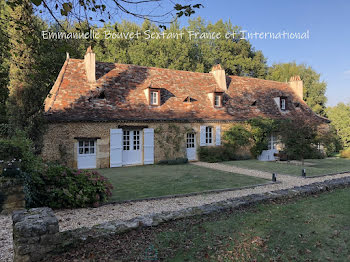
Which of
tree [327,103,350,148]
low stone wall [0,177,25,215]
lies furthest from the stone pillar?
tree [327,103,350,148]

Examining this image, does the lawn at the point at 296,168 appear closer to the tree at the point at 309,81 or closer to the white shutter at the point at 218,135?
the white shutter at the point at 218,135

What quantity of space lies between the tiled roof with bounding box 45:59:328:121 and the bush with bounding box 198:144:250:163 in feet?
7.30

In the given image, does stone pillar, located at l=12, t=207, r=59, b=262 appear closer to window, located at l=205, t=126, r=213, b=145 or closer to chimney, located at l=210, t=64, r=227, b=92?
window, located at l=205, t=126, r=213, b=145

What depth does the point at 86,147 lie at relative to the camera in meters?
15.3

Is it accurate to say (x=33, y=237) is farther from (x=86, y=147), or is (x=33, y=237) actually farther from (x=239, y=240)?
(x=86, y=147)

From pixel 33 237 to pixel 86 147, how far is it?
11.8 m

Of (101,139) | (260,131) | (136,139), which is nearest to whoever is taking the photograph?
(101,139)

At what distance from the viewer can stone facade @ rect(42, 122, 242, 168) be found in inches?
566

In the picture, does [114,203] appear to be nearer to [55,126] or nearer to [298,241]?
[298,241]

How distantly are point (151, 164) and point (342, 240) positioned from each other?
13.3 metres

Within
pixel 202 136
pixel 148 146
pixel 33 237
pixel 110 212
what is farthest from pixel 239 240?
pixel 202 136

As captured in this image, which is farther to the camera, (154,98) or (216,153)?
(216,153)

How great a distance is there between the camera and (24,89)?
14203 mm

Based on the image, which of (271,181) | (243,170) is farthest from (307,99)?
(271,181)
